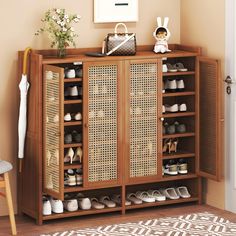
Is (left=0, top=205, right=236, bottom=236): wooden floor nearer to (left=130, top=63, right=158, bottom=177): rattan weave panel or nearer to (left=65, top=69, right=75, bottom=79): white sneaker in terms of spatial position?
(left=130, top=63, right=158, bottom=177): rattan weave panel

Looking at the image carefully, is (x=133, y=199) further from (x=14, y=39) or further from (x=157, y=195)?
(x=14, y=39)

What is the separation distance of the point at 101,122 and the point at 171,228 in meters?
0.91

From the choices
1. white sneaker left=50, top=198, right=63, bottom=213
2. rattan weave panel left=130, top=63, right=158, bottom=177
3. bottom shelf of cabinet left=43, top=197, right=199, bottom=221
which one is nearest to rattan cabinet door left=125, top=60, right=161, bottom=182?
rattan weave panel left=130, top=63, right=158, bottom=177

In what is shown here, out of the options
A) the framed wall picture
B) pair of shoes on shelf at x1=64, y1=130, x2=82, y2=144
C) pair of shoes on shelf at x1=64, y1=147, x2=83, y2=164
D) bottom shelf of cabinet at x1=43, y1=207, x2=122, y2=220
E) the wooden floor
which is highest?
the framed wall picture

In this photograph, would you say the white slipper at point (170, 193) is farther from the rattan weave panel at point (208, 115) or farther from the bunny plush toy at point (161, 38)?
the bunny plush toy at point (161, 38)

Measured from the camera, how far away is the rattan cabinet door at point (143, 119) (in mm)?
5945

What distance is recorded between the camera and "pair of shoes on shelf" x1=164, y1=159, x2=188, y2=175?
20.4 feet

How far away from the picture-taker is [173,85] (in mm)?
6160

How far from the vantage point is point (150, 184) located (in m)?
6.44

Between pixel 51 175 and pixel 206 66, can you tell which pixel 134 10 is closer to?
pixel 206 66

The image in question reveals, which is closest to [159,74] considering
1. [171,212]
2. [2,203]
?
[171,212]

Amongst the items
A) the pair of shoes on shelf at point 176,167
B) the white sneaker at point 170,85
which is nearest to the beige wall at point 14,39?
the white sneaker at point 170,85

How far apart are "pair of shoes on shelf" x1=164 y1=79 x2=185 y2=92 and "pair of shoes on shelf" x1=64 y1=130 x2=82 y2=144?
804 millimetres

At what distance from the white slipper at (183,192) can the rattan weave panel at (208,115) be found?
0.80 ft
